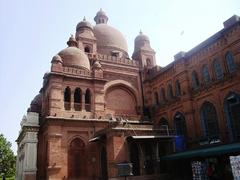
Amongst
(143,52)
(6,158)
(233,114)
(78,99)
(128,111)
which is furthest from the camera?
(6,158)

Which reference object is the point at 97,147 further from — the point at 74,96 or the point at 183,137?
the point at 183,137

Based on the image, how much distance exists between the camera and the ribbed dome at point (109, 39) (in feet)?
96.6

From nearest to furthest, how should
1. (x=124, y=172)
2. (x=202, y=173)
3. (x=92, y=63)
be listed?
(x=124, y=172)
(x=202, y=173)
(x=92, y=63)

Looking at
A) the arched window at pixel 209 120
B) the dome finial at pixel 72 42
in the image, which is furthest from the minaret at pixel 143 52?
the arched window at pixel 209 120

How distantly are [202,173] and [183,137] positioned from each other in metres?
4.53

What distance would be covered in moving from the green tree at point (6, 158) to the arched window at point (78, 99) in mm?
26421

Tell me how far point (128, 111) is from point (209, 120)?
8.35m

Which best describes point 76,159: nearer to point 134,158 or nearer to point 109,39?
point 134,158

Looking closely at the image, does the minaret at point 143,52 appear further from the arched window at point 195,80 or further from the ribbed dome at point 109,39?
the arched window at point 195,80

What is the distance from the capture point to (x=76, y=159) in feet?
68.3

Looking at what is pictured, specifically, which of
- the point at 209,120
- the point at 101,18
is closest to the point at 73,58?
the point at 101,18

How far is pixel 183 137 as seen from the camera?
2053 cm

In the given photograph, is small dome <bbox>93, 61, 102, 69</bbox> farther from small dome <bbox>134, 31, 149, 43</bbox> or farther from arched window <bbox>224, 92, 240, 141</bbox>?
arched window <bbox>224, 92, 240, 141</bbox>

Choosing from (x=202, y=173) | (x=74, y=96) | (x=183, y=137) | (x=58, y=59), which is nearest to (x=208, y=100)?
(x=183, y=137)
